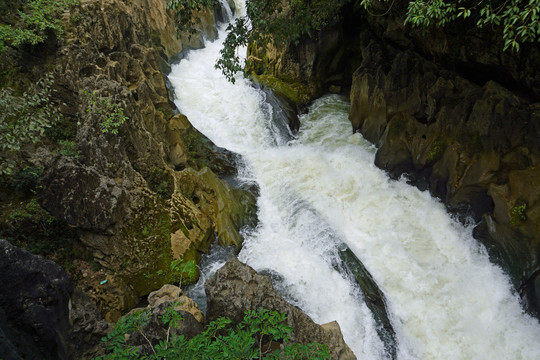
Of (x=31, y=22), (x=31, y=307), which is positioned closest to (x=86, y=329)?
(x=31, y=307)

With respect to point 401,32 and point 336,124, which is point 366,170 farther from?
point 401,32

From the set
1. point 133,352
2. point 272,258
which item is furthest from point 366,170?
point 133,352

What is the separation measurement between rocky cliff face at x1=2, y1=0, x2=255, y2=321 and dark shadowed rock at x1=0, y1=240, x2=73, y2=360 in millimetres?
2702

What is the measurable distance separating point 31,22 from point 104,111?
313cm

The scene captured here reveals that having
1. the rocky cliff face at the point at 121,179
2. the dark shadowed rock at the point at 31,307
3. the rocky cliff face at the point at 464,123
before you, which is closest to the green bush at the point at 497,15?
the rocky cliff face at the point at 464,123

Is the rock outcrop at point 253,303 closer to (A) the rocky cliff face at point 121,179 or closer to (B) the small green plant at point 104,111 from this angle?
(A) the rocky cliff face at point 121,179

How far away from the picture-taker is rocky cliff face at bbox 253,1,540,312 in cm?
751

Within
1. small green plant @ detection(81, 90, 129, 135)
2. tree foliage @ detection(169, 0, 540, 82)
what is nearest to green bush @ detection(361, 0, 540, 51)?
tree foliage @ detection(169, 0, 540, 82)

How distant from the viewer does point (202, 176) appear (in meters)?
9.12

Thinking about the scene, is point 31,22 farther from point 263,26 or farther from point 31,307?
point 31,307

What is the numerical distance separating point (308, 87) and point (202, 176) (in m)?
8.63

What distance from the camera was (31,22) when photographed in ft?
23.9

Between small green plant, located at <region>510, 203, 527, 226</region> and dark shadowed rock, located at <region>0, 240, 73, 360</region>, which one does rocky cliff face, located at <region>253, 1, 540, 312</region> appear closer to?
small green plant, located at <region>510, 203, 527, 226</region>

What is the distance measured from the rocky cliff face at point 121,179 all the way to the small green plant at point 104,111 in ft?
0.11
